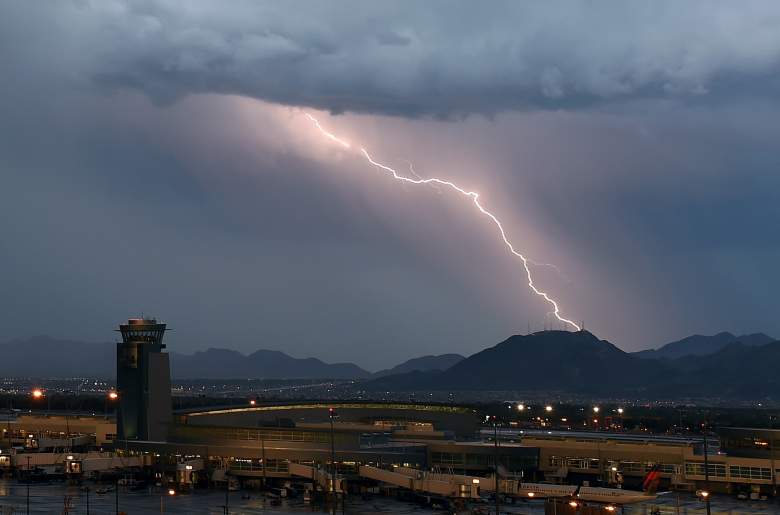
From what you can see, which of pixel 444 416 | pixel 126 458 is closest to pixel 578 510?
pixel 126 458

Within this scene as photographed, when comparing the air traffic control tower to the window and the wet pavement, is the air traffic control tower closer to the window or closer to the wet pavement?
the wet pavement

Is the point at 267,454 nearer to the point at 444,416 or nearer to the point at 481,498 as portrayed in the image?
the point at 481,498

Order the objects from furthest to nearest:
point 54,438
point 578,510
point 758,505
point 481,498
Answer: point 54,438 → point 481,498 → point 758,505 → point 578,510

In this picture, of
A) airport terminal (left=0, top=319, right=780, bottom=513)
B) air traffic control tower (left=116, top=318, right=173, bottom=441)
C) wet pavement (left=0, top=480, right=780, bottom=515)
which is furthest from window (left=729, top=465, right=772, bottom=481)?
air traffic control tower (left=116, top=318, right=173, bottom=441)

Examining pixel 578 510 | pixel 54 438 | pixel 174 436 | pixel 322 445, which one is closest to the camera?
pixel 578 510

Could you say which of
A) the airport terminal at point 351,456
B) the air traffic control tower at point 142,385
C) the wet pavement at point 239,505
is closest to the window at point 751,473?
the airport terminal at point 351,456
